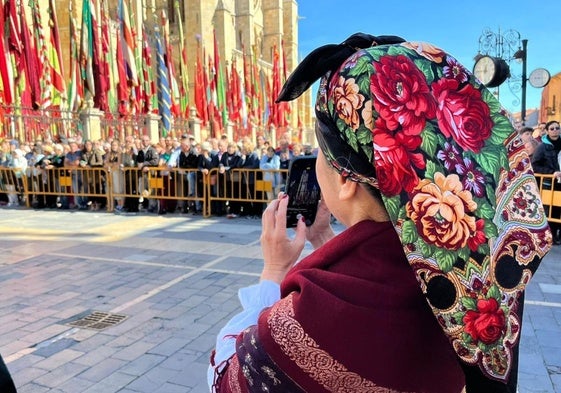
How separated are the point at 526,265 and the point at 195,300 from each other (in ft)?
15.6

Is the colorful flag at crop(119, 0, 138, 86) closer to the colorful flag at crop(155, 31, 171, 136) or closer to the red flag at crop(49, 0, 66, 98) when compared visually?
the colorful flag at crop(155, 31, 171, 136)

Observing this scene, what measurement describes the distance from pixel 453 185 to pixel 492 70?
6.83 m

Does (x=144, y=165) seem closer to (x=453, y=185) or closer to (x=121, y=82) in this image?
(x=121, y=82)

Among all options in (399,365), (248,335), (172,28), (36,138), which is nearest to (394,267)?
(399,365)

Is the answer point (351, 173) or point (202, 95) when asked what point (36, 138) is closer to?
point (202, 95)

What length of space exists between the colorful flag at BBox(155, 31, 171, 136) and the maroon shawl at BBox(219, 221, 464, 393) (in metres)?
21.5

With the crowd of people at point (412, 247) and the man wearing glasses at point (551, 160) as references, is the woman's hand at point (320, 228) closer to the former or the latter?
the crowd of people at point (412, 247)

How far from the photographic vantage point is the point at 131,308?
5020mm

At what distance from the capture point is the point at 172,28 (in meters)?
36.3

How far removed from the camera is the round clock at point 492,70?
20.0 ft

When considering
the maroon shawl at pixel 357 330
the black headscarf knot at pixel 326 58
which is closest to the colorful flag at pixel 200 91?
the black headscarf knot at pixel 326 58

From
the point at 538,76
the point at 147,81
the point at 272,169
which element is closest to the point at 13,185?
the point at 272,169

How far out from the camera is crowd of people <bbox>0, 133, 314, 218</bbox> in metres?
11.8

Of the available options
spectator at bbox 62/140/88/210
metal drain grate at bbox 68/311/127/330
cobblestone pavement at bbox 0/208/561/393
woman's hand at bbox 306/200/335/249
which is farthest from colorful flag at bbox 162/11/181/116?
woman's hand at bbox 306/200/335/249
